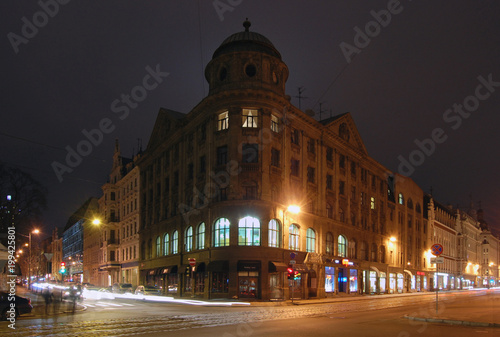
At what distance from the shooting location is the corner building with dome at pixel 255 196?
40.0 meters

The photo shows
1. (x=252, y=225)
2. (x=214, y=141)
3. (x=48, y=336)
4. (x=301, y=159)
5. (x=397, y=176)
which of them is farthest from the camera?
(x=397, y=176)

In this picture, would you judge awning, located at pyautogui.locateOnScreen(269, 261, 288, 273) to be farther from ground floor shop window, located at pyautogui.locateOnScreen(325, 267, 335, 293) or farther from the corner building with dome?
ground floor shop window, located at pyautogui.locateOnScreen(325, 267, 335, 293)

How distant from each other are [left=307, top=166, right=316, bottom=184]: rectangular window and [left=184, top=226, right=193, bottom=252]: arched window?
43.7ft

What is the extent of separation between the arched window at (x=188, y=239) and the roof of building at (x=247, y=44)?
58.3 ft

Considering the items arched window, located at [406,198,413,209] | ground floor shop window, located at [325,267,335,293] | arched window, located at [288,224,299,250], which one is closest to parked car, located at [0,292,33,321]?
arched window, located at [288,224,299,250]

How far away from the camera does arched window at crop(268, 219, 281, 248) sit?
4084 centimetres

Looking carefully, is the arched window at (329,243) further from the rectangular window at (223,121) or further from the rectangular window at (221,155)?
the rectangular window at (223,121)

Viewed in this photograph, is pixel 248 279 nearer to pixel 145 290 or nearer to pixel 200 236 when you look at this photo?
pixel 200 236

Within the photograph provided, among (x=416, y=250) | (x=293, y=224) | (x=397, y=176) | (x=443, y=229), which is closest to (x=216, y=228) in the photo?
(x=293, y=224)

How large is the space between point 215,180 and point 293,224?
354 inches

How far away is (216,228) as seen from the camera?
41.3 meters

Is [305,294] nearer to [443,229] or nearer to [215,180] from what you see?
[215,180]

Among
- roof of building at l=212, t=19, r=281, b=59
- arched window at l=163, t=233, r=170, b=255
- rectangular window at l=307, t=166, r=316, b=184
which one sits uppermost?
roof of building at l=212, t=19, r=281, b=59

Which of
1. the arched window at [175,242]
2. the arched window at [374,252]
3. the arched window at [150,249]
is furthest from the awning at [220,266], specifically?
the arched window at [374,252]
